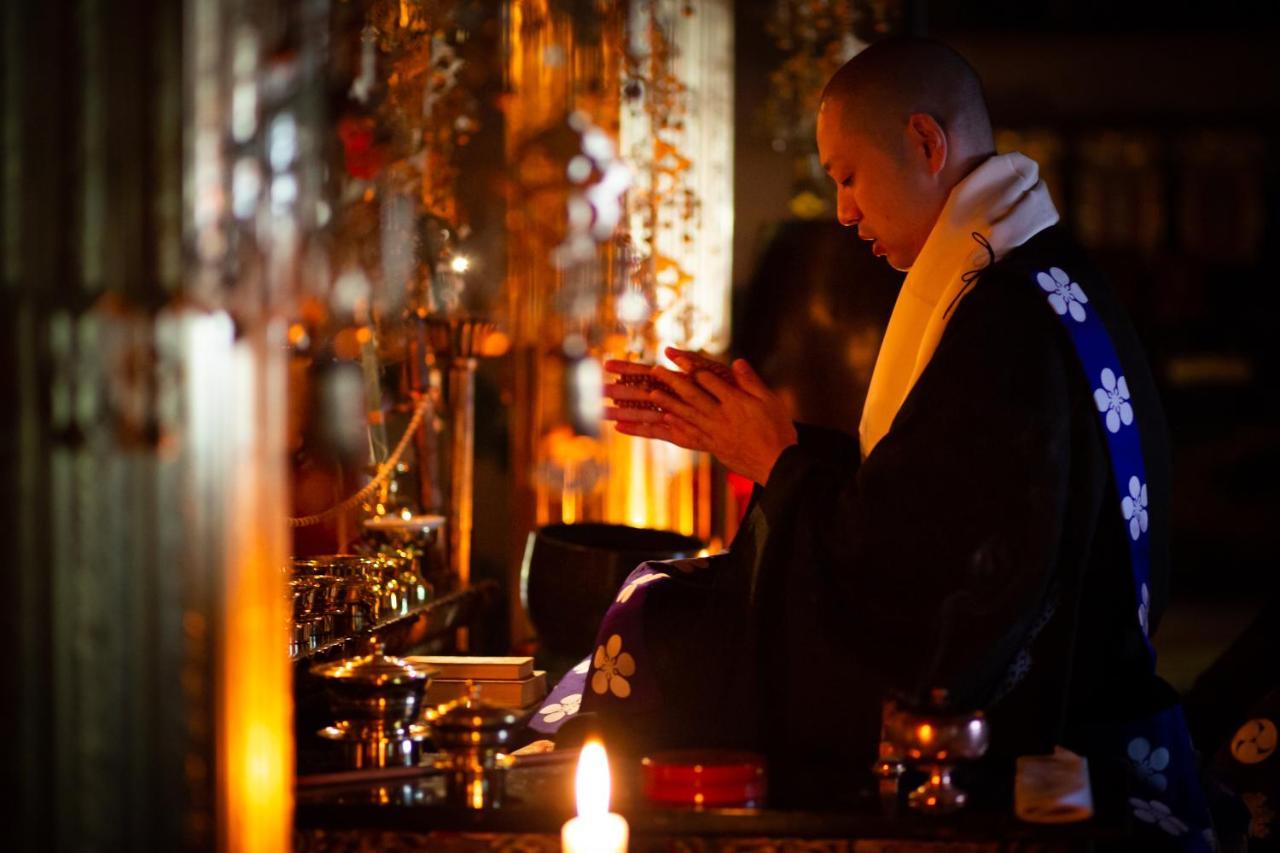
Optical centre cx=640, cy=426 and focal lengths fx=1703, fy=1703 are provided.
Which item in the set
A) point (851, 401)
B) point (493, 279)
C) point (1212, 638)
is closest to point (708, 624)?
point (493, 279)

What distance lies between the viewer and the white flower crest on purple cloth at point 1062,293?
7.76 ft

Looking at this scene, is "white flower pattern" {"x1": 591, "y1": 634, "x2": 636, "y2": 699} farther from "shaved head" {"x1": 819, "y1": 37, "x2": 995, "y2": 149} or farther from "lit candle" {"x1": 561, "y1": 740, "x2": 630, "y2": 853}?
"shaved head" {"x1": 819, "y1": 37, "x2": 995, "y2": 149}

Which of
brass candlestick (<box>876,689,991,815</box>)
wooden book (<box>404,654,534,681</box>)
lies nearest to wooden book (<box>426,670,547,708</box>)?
wooden book (<box>404,654,534,681</box>)

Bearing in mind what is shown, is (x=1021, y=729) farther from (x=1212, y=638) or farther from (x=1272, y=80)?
(x=1272, y=80)

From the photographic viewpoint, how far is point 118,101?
136 centimetres

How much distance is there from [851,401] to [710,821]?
309 cm

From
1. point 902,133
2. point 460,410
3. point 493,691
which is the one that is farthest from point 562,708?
point 460,410

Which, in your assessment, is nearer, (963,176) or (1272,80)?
(963,176)

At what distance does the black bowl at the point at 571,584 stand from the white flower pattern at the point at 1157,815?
1163mm

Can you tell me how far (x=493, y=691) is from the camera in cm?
265

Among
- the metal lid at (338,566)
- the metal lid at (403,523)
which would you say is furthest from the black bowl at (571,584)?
the metal lid at (338,566)

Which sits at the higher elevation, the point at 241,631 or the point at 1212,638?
the point at 241,631

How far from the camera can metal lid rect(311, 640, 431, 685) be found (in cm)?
219

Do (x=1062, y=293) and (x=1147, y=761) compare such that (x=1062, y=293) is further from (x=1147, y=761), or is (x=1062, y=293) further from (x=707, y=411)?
(x=1147, y=761)
